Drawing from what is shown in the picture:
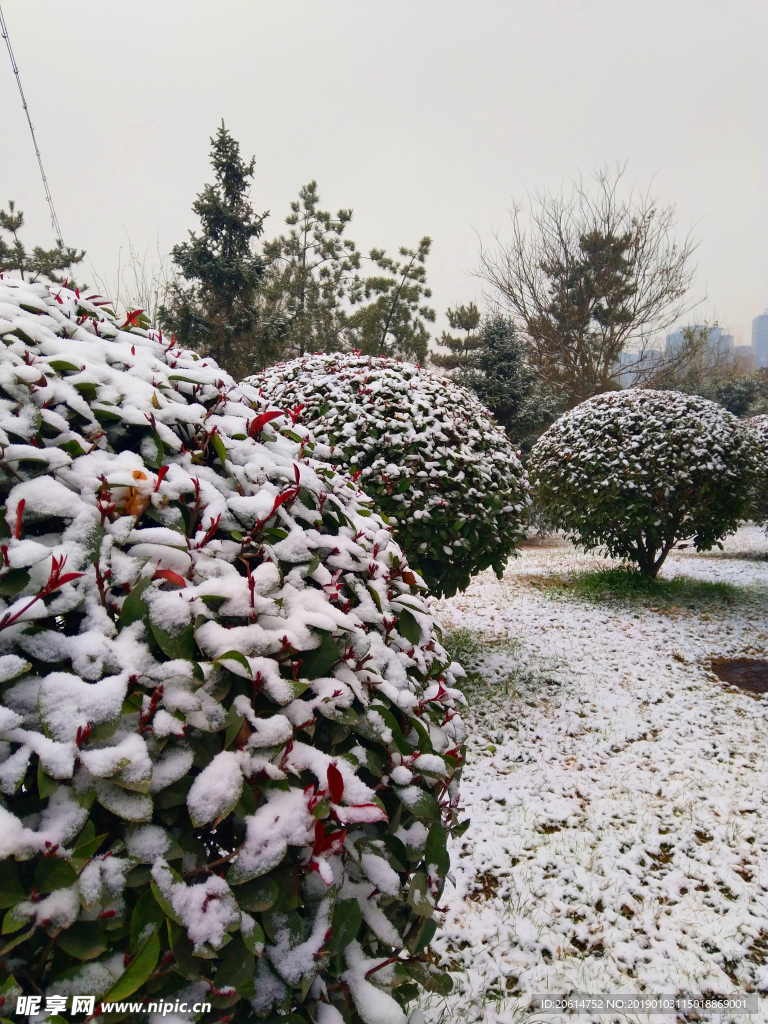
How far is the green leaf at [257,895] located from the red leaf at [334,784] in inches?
5.0

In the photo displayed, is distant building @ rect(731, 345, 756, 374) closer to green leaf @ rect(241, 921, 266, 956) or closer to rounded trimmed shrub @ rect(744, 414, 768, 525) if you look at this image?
rounded trimmed shrub @ rect(744, 414, 768, 525)

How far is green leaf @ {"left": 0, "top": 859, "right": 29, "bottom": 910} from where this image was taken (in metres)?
0.65

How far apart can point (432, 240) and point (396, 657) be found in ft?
54.6

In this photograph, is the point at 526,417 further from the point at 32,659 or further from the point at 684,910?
the point at 32,659

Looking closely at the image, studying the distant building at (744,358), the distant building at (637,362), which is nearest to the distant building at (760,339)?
the distant building at (744,358)

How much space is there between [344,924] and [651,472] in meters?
5.46

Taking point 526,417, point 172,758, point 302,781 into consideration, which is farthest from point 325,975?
point 526,417

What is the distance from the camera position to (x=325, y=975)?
849 millimetres

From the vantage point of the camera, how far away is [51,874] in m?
0.67

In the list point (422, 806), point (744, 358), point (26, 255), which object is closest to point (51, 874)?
point (422, 806)

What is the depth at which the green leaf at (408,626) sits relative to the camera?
4.01 ft

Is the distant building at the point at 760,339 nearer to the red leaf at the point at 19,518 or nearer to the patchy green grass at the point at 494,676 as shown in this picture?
the patchy green grass at the point at 494,676

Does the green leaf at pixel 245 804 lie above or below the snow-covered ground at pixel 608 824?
above

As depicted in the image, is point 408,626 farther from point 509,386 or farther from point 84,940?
point 509,386
